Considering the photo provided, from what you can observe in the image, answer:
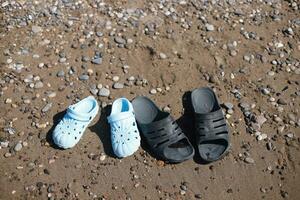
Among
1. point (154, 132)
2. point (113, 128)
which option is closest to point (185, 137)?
point (154, 132)

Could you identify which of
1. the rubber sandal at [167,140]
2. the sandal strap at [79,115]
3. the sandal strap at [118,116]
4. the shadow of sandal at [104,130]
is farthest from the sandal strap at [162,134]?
the sandal strap at [79,115]

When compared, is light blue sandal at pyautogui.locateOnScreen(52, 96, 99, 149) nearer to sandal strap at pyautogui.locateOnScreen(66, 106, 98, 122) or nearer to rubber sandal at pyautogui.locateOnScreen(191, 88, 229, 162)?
sandal strap at pyautogui.locateOnScreen(66, 106, 98, 122)

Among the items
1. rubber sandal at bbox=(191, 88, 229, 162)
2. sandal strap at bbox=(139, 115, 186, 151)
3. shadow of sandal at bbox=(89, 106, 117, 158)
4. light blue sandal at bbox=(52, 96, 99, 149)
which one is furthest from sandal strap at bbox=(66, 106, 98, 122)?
rubber sandal at bbox=(191, 88, 229, 162)

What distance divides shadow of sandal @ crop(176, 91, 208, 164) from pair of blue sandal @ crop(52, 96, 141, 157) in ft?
1.63

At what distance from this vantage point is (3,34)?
507cm

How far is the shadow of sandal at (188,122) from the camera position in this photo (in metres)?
4.17

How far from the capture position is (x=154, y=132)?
414 centimetres

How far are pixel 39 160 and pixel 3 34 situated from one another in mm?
1756

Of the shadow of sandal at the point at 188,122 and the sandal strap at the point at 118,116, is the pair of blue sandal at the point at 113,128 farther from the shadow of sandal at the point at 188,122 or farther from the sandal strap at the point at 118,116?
the shadow of sandal at the point at 188,122

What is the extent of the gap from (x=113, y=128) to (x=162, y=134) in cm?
49

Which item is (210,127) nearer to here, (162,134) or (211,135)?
Result: (211,135)

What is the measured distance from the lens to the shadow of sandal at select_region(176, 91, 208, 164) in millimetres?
4166

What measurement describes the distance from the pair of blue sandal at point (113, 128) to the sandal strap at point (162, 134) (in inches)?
5.5

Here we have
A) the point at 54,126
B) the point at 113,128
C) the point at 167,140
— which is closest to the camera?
the point at 167,140
